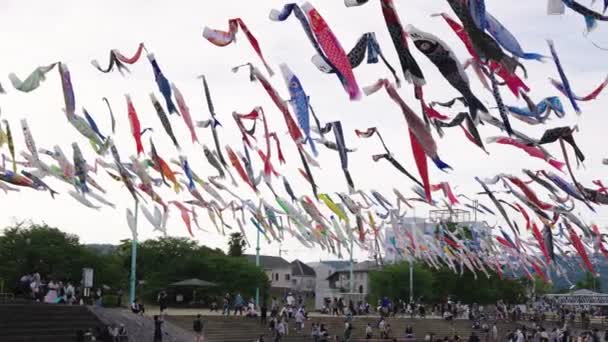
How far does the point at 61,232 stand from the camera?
4650 cm

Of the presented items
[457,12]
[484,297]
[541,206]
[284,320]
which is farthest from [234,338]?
[484,297]

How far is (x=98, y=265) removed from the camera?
151 ft

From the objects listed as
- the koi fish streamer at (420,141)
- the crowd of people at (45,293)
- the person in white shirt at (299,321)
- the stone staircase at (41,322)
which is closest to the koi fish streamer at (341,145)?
the koi fish streamer at (420,141)

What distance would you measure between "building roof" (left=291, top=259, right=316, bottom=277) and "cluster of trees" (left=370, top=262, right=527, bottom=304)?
38.2 metres

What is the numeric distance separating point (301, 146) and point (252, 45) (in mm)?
3741

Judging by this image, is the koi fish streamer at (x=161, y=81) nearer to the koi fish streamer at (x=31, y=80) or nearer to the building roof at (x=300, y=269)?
the koi fish streamer at (x=31, y=80)

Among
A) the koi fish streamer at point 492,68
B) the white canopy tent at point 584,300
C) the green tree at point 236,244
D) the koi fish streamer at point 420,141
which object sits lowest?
the white canopy tent at point 584,300

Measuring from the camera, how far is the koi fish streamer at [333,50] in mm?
9859

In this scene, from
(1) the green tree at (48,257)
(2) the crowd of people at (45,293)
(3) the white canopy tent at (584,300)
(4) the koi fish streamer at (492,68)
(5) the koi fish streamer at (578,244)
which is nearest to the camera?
(4) the koi fish streamer at (492,68)

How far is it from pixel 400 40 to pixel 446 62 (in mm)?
679

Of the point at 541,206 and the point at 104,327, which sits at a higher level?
the point at 541,206

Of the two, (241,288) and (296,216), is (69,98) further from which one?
(241,288)

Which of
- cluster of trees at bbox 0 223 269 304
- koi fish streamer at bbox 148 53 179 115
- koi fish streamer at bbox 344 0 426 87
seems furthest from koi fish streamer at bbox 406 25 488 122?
Result: cluster of trees at bbox 0 223 269 304

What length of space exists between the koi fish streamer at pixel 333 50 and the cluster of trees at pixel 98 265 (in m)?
35.1
